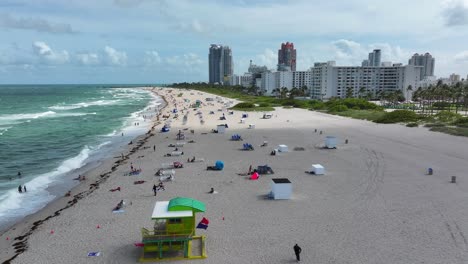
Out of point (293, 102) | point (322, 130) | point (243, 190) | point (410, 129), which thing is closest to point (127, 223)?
point (243, 190)

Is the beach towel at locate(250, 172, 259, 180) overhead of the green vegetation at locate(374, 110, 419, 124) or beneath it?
beneath

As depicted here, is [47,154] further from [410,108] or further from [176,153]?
[410,108]

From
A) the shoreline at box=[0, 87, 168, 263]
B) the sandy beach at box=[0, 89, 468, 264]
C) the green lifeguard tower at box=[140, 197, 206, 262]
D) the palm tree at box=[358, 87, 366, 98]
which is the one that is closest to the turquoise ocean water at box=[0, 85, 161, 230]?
the shoreline at box=[0, 87, 168, 263]

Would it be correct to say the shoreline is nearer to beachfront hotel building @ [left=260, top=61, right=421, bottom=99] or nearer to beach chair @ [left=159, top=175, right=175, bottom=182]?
beach chair @ [left=159, top=175, right=175, bottom=182]

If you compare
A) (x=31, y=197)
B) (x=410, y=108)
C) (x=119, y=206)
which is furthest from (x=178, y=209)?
(x=410, y=108)

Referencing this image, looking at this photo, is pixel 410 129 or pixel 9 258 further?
pixel 410 129

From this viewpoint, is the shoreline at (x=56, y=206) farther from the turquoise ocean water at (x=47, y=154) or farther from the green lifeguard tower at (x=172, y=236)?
the green lifeguard tower at (x=172, y=236)

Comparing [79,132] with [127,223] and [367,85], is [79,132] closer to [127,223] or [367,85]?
[127,223]
